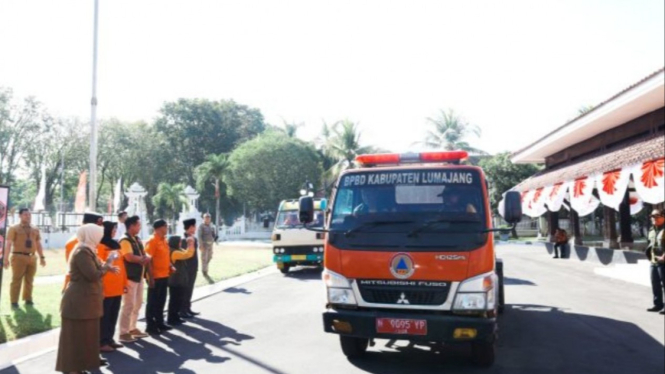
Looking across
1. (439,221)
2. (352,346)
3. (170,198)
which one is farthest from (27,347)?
(170,198)

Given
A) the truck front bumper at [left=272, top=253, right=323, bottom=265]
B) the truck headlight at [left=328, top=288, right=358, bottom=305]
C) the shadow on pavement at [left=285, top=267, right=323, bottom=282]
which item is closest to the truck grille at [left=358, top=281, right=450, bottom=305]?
the truck headlight at [left=328, top=288, right=358, bottom=305]

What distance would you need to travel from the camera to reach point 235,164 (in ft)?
138

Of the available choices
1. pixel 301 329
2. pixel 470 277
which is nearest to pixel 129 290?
pixel 301 329

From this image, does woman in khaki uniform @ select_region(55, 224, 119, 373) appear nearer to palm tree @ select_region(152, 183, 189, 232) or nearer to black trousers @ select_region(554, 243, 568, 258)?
black trousers @ select_region(554, 243, 568, 258)

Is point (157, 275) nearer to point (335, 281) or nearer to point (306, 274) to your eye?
point (335, 281)

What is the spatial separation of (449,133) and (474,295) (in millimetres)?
40771

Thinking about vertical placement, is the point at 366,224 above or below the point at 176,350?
above

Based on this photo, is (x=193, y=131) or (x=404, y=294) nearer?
(x=404, y=294)

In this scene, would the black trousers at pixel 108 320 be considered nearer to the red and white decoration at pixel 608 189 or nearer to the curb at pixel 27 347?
the curb at pixel 27 347

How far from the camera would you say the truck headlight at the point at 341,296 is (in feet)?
18.5

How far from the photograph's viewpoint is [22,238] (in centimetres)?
977

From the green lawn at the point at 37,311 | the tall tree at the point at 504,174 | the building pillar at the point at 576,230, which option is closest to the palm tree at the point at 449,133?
the tall tree at the point at 504,174

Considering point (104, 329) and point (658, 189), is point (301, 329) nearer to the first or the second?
point (104, 329)

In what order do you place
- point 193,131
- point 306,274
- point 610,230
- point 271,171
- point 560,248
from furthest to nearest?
point 193,131 < point 271,171 < point 560,248 < point 610,230 < point 306,274
